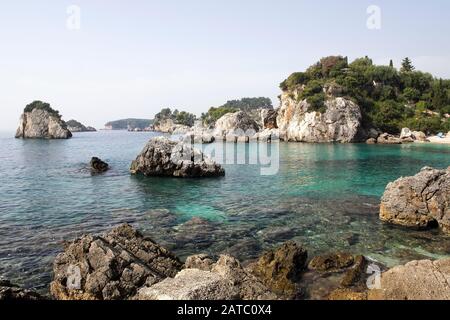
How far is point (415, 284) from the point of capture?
11.0m

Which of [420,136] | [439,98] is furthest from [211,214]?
[439,98]

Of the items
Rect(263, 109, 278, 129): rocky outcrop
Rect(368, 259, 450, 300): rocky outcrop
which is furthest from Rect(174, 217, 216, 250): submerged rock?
Rect(263, 109, 278, 129): rocky outcrop

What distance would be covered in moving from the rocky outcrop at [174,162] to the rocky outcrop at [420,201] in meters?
24.8

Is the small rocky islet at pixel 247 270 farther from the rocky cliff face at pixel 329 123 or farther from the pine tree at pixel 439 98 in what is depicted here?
the pine tree at pixel 439 98

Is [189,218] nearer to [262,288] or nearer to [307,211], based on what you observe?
[307,211]

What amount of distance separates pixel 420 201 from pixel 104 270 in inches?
881

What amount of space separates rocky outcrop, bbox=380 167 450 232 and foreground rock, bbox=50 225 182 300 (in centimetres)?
1741

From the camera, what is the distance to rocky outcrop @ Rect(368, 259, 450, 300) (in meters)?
10.6

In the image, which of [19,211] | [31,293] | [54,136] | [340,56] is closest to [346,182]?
[19,211]

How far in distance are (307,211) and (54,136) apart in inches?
6365

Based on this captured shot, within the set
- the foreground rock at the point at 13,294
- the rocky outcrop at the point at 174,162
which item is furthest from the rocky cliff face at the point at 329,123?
the foreground rock at the point at 13,294

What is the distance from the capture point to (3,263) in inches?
725

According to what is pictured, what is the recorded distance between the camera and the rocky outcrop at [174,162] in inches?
1785

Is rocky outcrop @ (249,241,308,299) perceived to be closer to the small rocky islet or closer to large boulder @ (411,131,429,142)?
the small rocky islet
